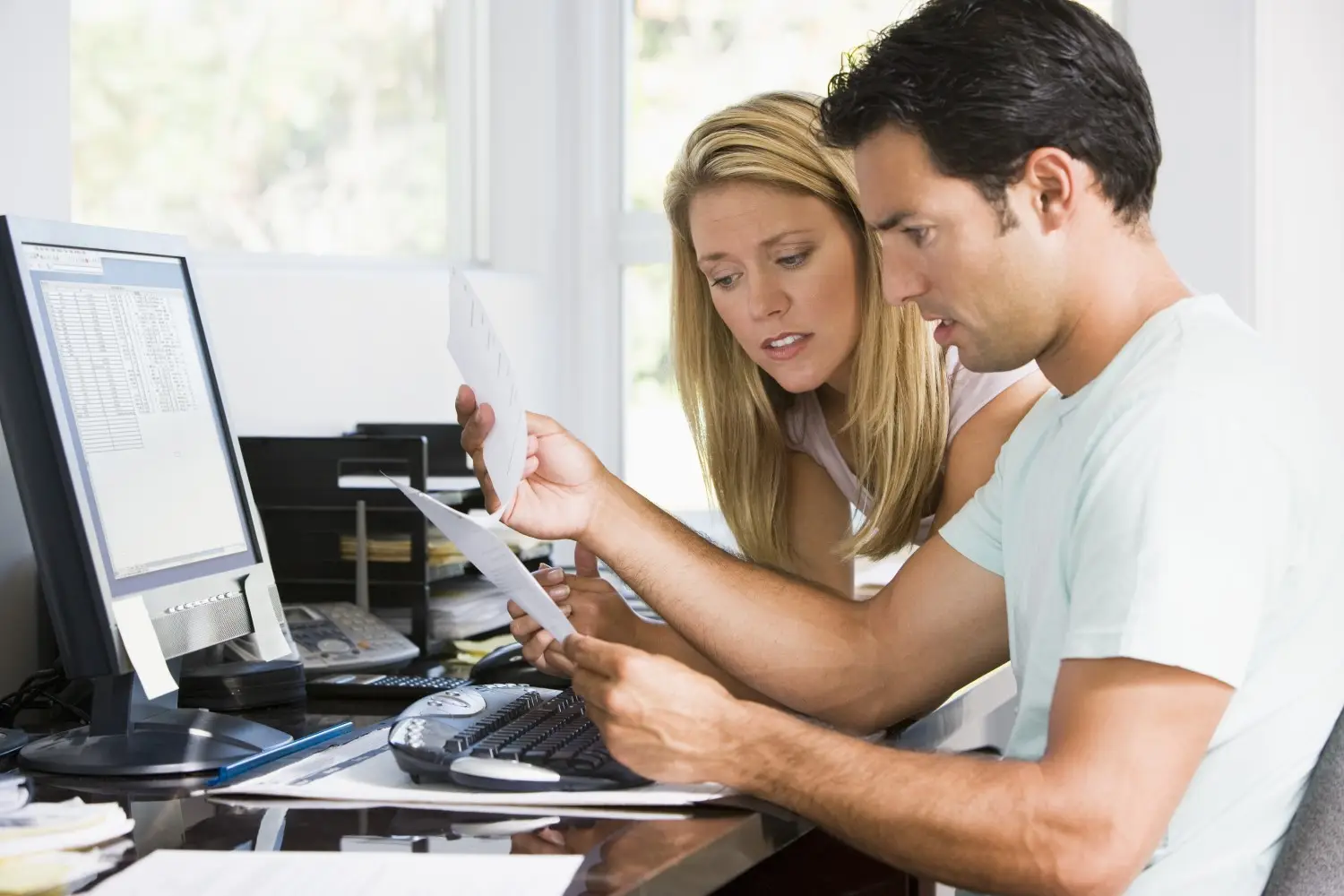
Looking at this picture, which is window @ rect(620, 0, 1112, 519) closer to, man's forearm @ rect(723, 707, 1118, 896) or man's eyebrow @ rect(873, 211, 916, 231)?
man's eyebrow @ rect(873, 211, 916, 231)

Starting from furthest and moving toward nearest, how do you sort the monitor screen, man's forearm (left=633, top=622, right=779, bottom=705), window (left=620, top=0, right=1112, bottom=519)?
window (left=620, top=0, right=1112, bottom=519)
man's forearm (left=633, top=622, right=779, bottom=705)
the monitor screen

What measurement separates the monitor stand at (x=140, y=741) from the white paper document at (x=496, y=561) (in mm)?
257

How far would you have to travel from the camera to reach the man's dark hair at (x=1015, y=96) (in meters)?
1.13

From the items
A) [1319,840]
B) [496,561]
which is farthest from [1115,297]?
[496,561]

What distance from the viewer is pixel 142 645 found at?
4.04 ft

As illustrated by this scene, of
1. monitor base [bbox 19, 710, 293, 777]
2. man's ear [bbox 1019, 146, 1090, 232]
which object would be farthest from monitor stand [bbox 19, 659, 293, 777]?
man's ear [bbox 1019, 146, 1090, 232]

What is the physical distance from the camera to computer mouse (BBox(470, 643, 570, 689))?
1567mm

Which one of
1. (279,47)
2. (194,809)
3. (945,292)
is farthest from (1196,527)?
(279,47)

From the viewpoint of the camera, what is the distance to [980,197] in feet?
3.75

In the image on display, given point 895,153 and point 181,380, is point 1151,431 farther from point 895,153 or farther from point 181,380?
point 181,380

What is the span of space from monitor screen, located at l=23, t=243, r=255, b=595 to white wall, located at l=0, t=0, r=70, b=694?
0.91 feet

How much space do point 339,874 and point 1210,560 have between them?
604mm

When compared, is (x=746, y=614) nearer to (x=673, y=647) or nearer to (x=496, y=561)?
(x=673, y=647)

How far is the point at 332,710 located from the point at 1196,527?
0.90 m
